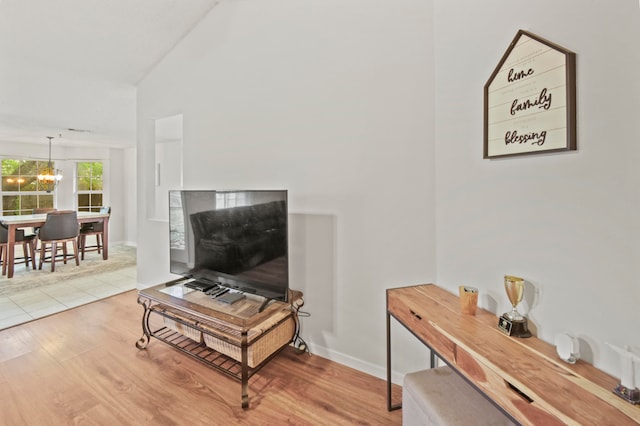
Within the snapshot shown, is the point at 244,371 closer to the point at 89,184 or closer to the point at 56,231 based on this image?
the point at 56,231

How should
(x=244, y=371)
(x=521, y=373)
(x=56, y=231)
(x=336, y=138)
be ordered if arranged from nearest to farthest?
(x=521, y=373) → (x=244, y=371) → (x=336, y=138) → (x=56, y=231)

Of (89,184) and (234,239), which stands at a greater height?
(89,184)

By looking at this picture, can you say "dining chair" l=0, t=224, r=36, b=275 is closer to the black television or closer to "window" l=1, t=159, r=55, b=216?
"window" l=1, t=159, r=55, b=216

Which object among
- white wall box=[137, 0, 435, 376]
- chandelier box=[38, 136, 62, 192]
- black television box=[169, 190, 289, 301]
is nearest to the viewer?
white wall box=[137, 0, 435, 376]

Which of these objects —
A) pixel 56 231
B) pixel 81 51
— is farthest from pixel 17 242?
pixel 81 51

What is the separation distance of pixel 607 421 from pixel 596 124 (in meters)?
0.92

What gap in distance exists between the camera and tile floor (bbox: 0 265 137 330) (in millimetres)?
2943

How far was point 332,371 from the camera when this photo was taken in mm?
2021

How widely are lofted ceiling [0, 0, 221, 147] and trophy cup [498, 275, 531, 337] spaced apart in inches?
128

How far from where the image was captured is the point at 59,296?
3441mm

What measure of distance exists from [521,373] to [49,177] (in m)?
7.32

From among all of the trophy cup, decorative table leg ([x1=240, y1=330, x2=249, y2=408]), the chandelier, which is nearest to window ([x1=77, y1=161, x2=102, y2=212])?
the chandelier

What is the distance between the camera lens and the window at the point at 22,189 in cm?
603

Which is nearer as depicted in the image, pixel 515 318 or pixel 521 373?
pixel 521 373
